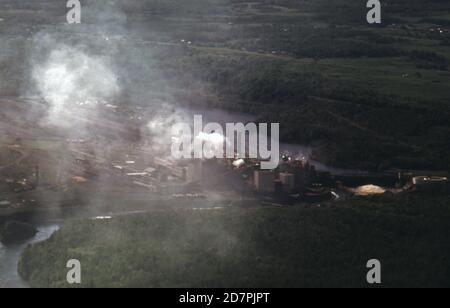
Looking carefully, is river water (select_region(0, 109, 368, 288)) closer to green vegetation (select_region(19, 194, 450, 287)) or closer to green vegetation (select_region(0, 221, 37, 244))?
green vegetation (select_region(0, 221, 37, 244))

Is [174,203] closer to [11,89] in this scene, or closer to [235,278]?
[235,278]

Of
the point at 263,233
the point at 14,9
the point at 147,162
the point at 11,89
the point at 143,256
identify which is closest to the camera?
the point at 143,256

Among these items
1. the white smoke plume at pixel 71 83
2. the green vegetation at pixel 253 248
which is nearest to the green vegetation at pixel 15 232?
the green vegetation at pixel 253 248

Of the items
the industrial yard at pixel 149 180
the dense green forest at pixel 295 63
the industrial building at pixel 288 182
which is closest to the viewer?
the industrial yard at pixel 149 180

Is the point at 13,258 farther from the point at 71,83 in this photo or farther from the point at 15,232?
the point at 71,83

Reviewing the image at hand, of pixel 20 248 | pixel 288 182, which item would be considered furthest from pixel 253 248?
pixel 288 182

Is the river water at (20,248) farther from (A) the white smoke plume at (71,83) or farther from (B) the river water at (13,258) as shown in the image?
(A) the white smoke plume at (71,83)
